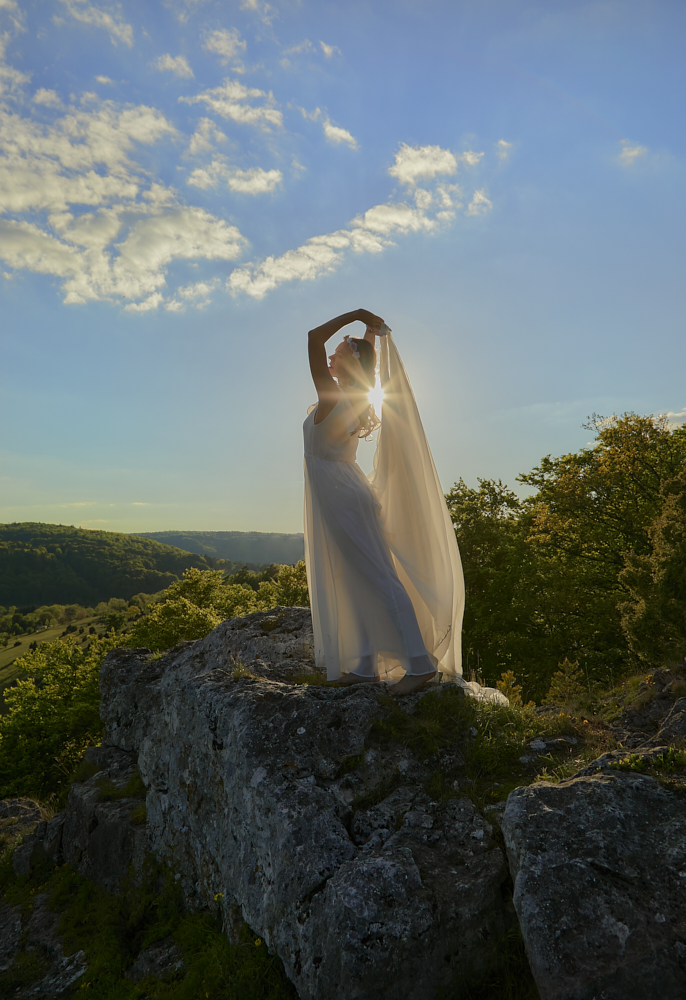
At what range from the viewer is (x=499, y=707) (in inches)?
194

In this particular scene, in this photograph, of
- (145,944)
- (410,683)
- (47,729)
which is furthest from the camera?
(47,729)

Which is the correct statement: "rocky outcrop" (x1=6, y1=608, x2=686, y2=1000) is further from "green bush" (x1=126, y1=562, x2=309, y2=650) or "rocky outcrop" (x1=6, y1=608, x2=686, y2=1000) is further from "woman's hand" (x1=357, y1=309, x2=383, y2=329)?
"green bush" (x1=126, y1=562, x2=309, y2=650)

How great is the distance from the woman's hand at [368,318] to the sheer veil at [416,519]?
111mm

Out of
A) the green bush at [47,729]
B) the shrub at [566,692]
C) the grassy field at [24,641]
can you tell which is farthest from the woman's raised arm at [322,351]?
the grassy field at [24,641]

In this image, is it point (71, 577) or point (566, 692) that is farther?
point (71, 577)

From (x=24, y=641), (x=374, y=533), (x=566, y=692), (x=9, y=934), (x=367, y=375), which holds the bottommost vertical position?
(x=24, y=641)

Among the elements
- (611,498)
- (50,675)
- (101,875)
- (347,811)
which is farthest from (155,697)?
(50,675)

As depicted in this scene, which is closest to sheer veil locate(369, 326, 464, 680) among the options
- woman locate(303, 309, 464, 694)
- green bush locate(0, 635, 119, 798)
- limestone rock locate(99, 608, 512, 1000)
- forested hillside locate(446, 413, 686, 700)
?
woman locate(303, 309, 464, 694)

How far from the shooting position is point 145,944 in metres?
4.80

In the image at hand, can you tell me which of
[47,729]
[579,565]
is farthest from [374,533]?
[47,729]

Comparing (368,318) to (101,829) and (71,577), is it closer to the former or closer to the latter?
(101,829)

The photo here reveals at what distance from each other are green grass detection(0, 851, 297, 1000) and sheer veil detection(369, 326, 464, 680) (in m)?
3.01

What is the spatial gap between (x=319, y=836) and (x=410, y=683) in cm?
178

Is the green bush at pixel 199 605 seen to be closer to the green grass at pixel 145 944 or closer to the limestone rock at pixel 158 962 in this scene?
the green grass at pixel 145 944
